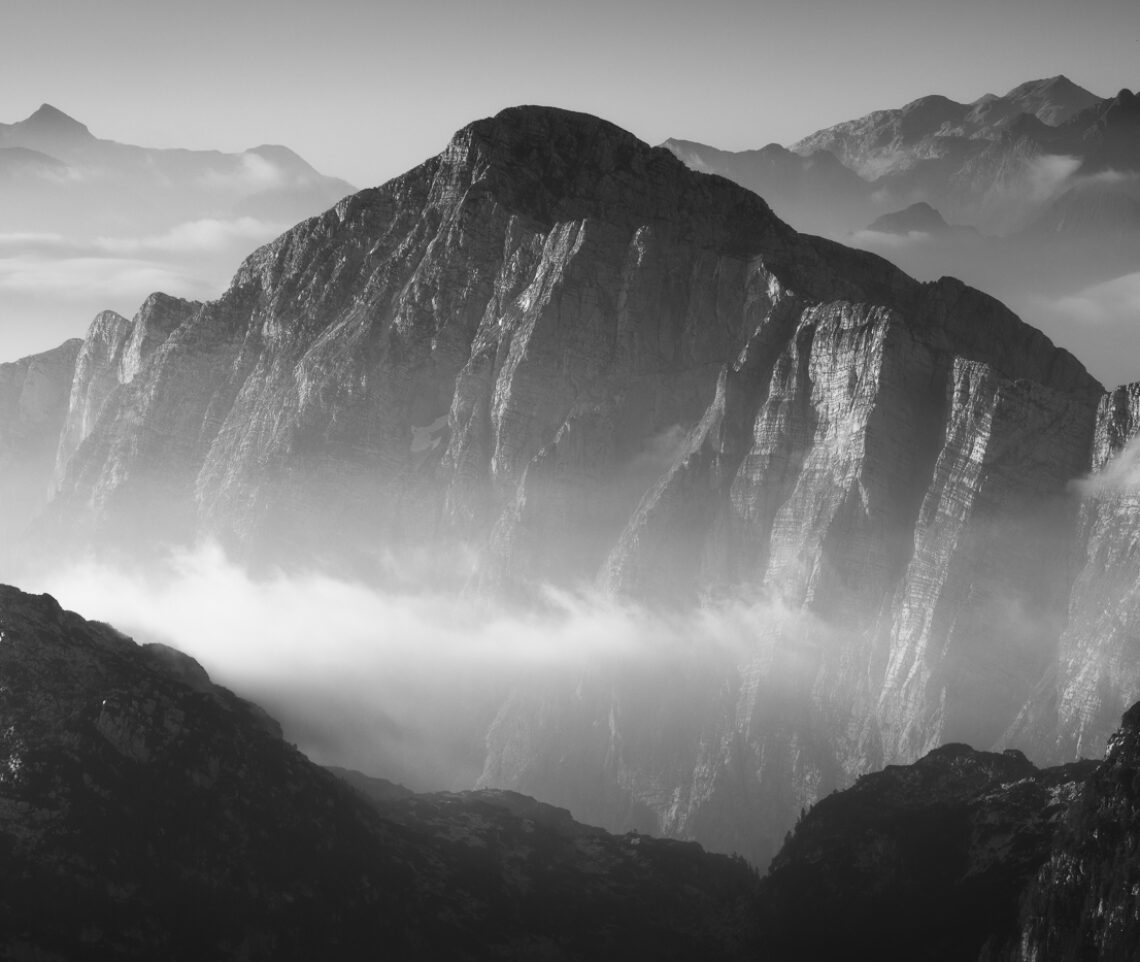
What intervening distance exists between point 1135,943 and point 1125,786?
1748cm

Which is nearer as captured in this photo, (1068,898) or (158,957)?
(1068,898)

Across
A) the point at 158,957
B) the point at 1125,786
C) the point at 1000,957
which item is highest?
the point at 1125,786

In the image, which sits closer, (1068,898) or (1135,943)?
(1135,943)

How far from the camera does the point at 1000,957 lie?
633 ft

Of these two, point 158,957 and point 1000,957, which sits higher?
point 1000,957

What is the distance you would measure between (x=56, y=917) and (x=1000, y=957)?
86926mm

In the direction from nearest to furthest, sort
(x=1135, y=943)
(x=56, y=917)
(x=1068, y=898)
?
(x=1135, y=943), (x=1068, y=898), (x=56, y=917)

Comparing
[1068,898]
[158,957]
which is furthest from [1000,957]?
[158,957]

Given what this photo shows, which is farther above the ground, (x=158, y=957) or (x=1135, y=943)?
(x=1135, y=943)

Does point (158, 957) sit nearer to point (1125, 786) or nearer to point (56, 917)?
point (56, 917)

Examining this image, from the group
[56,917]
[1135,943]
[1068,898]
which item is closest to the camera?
[1135,943]

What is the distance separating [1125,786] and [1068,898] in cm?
1084

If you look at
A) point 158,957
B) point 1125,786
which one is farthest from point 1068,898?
point 158,957

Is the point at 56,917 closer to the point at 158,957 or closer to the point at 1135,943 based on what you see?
the point at 158,957
